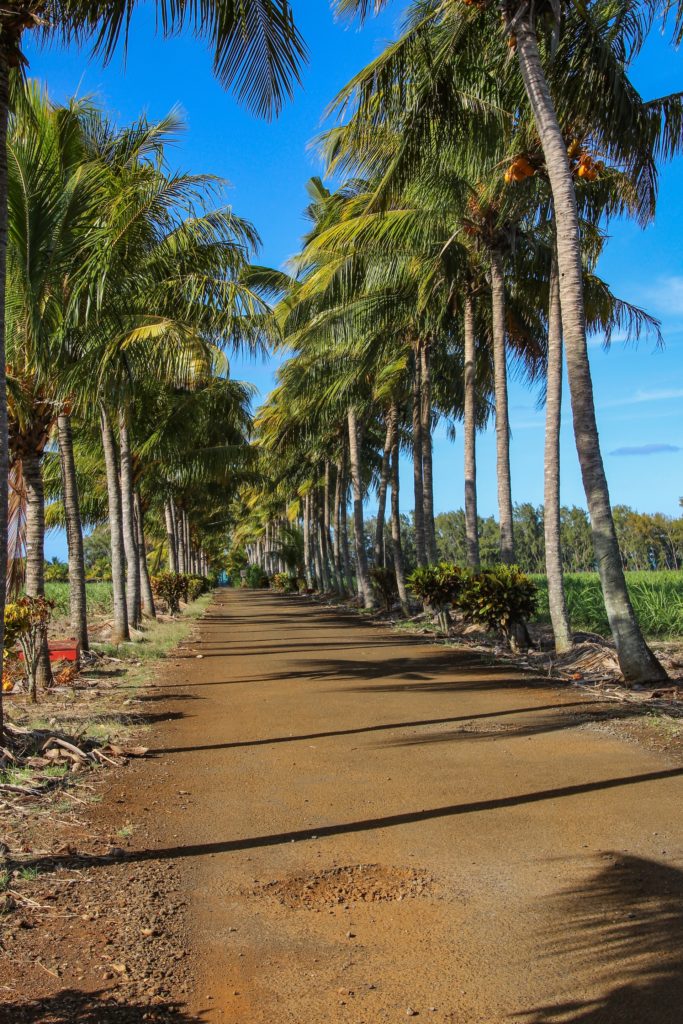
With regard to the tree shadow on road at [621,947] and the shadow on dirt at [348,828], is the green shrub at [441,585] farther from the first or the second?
the tree shadow on road at [621,947]

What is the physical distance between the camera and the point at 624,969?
10.4 ft

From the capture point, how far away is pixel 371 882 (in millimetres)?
4172

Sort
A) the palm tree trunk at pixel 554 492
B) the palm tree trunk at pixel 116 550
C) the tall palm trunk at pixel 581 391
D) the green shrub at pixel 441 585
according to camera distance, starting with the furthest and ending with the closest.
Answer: the green shrub at pixel 441 585, the palm tree trunk at pixel 116 550, the palm tree trunk at pixel 554 492, the tall palm trunk at pixel 581 391

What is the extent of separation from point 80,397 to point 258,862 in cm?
940

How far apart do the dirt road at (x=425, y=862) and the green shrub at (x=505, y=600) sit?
179 inches

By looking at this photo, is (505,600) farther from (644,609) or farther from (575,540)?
(575,540)

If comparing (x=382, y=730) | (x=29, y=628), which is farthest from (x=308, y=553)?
(x=382, y=730)

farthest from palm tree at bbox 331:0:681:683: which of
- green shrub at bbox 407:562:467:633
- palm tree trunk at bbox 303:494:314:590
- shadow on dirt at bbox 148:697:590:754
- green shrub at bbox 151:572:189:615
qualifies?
palm tree trunk at bbox 303:494:314:590

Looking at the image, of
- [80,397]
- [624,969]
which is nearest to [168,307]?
[80,397]

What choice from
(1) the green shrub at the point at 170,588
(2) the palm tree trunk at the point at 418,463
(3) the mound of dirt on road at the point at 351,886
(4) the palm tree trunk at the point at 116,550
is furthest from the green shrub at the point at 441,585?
(3) the mound of dirt on road at the point at 351,886

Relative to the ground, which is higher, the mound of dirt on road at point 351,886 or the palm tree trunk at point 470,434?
the palm tree trunk at point 470,434

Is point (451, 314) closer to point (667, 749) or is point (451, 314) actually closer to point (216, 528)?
point (667, 749)

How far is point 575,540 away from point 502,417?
8344 cm

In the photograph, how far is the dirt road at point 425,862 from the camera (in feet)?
10.2
